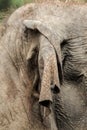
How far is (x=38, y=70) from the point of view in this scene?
11.0 ft

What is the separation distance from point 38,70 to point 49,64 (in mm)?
172

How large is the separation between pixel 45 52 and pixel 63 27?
28cm

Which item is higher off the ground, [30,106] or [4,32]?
[4,32]

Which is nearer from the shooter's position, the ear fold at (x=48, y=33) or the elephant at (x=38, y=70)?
the ear fold at (x=48, y=33)

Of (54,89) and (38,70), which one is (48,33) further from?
(54,89)

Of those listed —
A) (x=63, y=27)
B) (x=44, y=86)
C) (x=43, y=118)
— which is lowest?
(x=43, y=118)

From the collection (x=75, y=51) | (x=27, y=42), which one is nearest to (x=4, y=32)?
(x=27, y=42)

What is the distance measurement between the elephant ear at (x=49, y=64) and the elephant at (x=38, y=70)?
0.06 ft

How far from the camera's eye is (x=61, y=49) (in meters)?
3.43

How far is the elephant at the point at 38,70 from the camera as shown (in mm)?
3396

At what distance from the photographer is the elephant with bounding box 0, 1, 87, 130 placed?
3.40 meters

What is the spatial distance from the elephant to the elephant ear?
0.02 m

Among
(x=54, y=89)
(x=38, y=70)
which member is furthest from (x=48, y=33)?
(x=54, y=89)

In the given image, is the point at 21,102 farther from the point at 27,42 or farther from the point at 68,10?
the point at 68,10
